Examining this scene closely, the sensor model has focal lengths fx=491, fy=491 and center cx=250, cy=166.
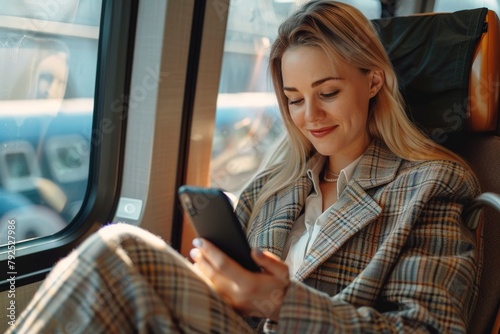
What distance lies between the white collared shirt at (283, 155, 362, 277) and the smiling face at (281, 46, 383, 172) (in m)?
0.09

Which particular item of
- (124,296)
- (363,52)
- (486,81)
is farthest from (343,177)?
(124,296)

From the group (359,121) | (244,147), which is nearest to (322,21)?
(359,121)

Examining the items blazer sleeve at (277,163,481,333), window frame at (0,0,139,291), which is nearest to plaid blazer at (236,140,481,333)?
blazer sleeve at (277,163,481,333)

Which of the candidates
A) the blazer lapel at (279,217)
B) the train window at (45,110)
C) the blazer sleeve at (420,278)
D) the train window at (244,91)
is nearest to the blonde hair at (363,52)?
the blazer sleeve at (420,278)

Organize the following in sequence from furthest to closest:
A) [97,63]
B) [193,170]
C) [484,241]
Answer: [193,170] < [97,63] < [484,241]

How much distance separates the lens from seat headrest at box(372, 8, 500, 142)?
4.62ft

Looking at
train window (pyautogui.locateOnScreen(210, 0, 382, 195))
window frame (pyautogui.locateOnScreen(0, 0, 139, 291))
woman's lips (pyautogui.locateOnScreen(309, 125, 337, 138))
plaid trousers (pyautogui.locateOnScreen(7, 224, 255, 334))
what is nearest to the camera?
plaid trousers (pyautogui.locateOnScreen(7, 224, 255, 334))

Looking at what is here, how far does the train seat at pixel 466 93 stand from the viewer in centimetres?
Answer: 133

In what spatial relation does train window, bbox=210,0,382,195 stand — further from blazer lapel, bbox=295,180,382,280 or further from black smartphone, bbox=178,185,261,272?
black smartphone, bbox=178,185,261,272

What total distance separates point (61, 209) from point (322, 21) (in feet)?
3.56

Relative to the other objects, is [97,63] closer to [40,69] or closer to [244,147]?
[40,69]

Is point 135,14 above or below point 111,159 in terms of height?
above

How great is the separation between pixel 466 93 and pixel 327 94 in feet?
1.39

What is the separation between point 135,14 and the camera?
1.67m
